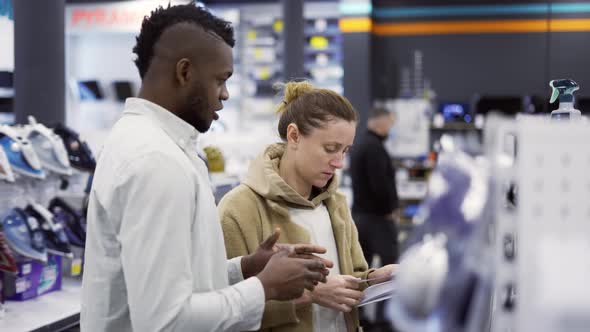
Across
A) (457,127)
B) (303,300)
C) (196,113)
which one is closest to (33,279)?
(303,300)

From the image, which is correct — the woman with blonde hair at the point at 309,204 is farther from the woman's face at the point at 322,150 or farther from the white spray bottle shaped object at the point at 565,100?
the white spray bottle shaped object at the point at 565,100

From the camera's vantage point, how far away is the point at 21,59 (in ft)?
14.7

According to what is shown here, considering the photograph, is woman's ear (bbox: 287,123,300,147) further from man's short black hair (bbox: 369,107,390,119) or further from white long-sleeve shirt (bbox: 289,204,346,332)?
man's short black hair (bbox: 369,107,390,119)

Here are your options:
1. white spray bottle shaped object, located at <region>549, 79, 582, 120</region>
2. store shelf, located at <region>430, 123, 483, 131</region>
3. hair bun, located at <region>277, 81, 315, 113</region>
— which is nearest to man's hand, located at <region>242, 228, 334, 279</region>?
hair bun, located at <region>277, 81, 315, 113</region>

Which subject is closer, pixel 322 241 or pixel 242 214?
pixel 242 214

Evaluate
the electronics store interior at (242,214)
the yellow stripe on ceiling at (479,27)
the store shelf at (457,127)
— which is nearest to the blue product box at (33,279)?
the electronics store interior at (242,214)

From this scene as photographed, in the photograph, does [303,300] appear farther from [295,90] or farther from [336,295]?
[295,90]

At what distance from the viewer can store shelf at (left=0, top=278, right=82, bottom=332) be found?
273 cm

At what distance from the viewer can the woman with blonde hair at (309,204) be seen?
2.03 metres

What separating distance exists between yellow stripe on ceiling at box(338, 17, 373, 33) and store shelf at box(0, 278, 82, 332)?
9329mm

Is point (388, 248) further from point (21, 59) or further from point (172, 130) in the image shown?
point (172, 130)

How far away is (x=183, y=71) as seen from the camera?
1.64 metres

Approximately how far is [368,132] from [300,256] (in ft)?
14.3

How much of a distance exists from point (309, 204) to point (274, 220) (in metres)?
0.12
